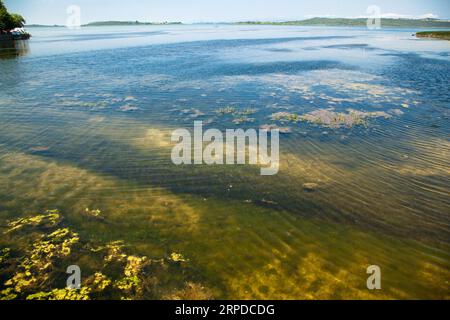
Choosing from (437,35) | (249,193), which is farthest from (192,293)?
(437,35)

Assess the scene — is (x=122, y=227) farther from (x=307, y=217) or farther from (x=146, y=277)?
(x=307, y=217)

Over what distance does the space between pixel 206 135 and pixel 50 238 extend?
9151mm

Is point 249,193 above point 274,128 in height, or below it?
below

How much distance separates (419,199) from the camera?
1005cm

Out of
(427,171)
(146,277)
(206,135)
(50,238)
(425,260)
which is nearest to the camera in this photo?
(146,277)

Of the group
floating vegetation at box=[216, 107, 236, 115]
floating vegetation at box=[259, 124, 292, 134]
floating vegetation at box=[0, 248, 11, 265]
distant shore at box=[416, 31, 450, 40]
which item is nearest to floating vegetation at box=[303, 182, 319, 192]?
floating vegetation at box=[259, 124, 292, 134]

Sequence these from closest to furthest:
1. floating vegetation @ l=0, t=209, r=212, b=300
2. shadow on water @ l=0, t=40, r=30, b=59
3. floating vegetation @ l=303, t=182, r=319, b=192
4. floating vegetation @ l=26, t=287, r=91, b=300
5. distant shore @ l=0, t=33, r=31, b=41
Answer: floating vegetation @ l=26, t=287, r=91, b=300 → floating vegetation @ l=0, t=209, r=212, b=300 → floating vegetation @ l=303, t=182, r=319, b=192 → shadow on water @ l=0, t=40, r=30, b=59 → distant shore @ l=0, t=33, r=31, b=41

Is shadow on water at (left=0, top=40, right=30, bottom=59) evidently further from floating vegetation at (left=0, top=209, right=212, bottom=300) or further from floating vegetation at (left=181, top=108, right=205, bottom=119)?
floating vegetation at (left=0, top=209, right=212, bottom=300)

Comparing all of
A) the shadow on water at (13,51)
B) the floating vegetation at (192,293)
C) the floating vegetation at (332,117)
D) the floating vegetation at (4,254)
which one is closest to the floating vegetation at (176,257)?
the floating vegetation at (192,293)

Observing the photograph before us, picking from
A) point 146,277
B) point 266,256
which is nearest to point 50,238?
point 146,277

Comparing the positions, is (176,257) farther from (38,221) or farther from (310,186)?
(310,186)

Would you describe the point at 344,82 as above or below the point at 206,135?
above

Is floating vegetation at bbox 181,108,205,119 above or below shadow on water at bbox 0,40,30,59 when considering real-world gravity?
below
